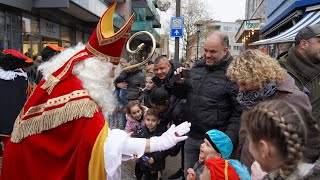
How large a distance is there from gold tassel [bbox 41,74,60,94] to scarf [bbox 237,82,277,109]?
128 cm

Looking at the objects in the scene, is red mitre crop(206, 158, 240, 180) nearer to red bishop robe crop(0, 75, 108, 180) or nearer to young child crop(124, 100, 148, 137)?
red bishop robe crop(0, 75, 108, 180)

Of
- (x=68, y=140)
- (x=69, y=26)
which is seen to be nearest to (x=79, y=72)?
(x=68, y=140)

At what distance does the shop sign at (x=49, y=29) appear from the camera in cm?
1295

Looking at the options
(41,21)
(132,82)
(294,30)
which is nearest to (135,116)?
(132,82)

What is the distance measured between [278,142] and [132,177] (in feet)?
12.4

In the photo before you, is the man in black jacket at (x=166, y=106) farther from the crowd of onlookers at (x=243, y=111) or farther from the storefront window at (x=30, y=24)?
the storefront window at (x=30, y=24)

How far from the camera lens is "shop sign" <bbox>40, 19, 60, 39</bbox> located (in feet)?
42.5

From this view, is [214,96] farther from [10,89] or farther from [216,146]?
[10,89]

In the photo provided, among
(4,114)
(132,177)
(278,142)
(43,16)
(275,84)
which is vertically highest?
(43,16)

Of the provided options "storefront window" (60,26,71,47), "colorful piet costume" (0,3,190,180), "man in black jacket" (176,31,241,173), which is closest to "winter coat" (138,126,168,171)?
"man in black jacket" (176,31,241,173)

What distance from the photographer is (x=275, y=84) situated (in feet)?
6.95

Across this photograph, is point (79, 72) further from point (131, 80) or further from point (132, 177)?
point (131, 80)

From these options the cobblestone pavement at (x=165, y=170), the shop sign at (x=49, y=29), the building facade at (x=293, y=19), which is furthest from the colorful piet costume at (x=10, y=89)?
the shop sign at (x=49, y=29)

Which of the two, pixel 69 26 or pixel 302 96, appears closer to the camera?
pixel 302 96
